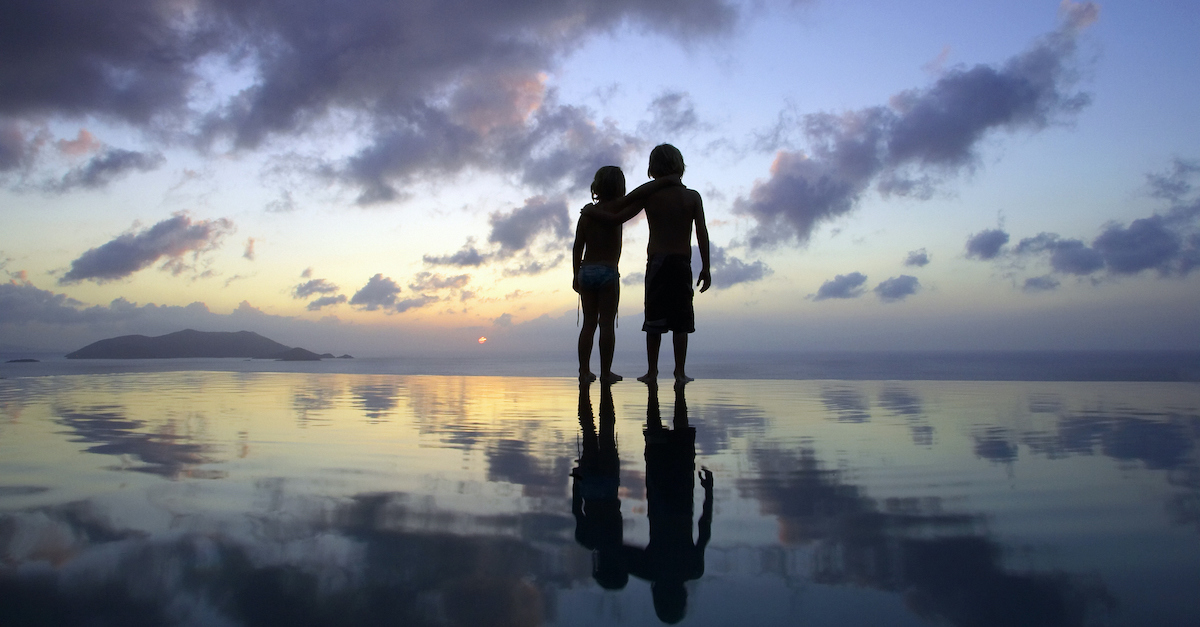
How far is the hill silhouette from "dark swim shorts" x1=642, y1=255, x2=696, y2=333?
90.2 metres

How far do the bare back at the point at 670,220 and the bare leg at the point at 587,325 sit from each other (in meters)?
0.80

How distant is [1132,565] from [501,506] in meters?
1.33

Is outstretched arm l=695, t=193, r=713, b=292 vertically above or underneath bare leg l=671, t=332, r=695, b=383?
above

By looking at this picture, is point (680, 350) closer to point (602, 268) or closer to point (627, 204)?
point (602, 268)

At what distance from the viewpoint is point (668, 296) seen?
17.4 ft

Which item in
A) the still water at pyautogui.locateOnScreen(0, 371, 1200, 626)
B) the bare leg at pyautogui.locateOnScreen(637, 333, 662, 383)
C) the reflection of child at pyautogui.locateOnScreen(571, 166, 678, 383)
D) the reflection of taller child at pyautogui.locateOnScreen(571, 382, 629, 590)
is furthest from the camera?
the reflection of child at pyautogui.locateOnScreen(571, 166, 678, 383)

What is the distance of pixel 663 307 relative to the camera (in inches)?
209

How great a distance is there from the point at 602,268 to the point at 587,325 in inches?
22.3

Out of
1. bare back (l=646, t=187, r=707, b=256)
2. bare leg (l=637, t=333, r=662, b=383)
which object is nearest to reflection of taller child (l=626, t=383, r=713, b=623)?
bare leg (l=637, t=333, r=662, b=383)

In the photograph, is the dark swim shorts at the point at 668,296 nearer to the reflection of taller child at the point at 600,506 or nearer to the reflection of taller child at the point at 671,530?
the reflection of taller child at the point at 600,506

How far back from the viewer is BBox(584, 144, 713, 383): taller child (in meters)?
5.30

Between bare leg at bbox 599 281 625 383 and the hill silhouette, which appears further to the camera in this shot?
the hill silhouette

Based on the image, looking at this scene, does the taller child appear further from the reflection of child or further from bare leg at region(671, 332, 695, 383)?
the reflection of child

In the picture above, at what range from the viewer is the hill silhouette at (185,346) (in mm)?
85938
